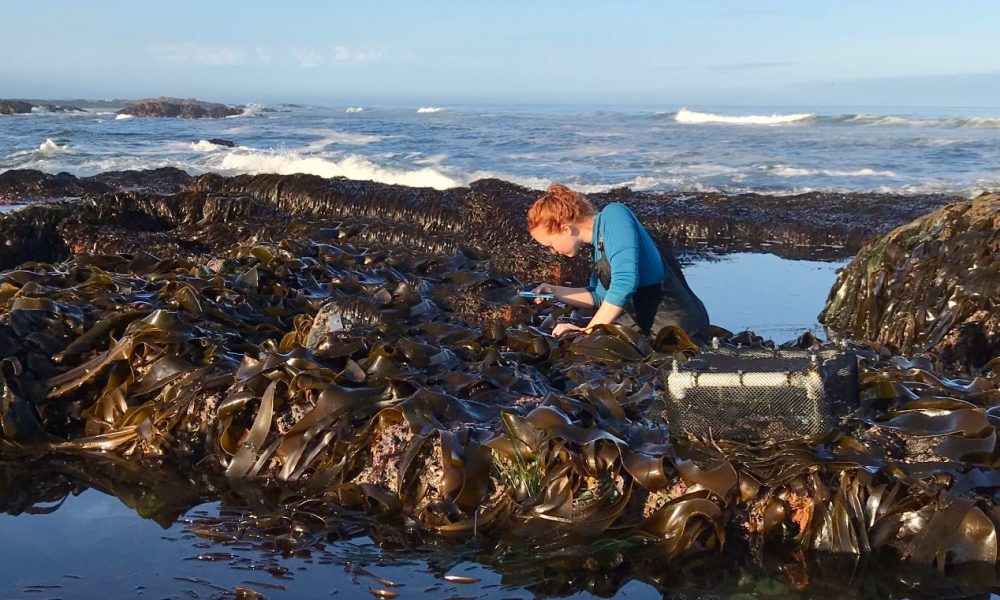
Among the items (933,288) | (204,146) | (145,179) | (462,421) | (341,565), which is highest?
(204,146)

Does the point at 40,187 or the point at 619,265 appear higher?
the point at 619,265

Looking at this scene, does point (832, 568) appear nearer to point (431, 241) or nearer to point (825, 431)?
point (825, 431)

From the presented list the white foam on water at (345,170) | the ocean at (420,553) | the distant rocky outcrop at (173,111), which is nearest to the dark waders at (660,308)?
the ocean at (420,553)

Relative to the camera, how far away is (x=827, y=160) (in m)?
21.3

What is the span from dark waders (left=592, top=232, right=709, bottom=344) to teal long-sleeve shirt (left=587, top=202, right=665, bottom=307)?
0.05m

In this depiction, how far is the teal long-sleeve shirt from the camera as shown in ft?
15.0

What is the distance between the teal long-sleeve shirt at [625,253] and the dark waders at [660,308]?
5cm

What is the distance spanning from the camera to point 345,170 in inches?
728

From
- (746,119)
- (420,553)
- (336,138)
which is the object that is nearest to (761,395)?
(420,553)

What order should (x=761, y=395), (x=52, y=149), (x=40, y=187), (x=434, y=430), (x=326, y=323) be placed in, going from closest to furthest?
1. (x=761, y=395)
2. (x=434, y=430)
3. (x=326, y=323)
4. (x=40, y=187)
5. (x=52, y=149)

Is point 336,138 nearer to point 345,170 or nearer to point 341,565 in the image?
point 345,170

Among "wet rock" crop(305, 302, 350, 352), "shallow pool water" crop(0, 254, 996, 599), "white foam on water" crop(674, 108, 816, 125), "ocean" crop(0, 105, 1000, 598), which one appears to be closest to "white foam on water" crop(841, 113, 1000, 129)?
"white foam on water" crop(674, 108, 816, 125)

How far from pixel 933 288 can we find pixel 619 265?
2.00 metres

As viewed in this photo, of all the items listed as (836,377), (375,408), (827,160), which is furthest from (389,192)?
(827,160)
